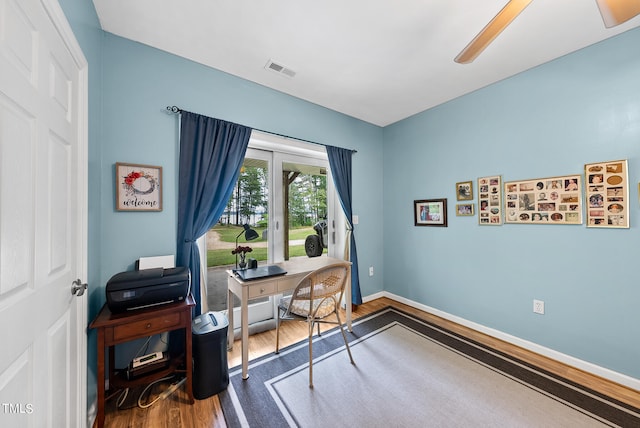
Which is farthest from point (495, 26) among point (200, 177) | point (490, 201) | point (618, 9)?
point (200, 177)

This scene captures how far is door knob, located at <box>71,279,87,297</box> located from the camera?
1.22 meters

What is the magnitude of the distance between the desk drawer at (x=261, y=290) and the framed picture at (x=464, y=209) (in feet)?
7.42

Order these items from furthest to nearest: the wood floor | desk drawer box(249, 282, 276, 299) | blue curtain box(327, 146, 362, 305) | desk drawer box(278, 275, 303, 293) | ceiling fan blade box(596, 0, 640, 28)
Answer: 1. blue curtain box(327, 146, 362, 305)
2. desk drawer box(278, 275, 303, 293)
3. desk drawer box(249, 282, 276, 299)
4. the wood floor
5. ceiling fan blade box(596, 0, 640, 28)

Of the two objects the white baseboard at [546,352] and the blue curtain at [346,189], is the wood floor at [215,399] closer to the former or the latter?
the white baseboard at [546,352]

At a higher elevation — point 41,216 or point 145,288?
point 41,216

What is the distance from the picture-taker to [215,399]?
1662 millimetres

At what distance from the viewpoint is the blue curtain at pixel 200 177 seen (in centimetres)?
202

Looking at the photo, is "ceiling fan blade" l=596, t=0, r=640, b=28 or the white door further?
"ceiling fan blade" l=596, t=0, r=640, b=28

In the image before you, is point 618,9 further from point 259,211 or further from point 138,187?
point 138,187

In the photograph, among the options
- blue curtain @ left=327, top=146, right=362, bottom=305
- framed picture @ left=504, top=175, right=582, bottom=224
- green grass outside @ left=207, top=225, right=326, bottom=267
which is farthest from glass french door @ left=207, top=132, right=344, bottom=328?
framed picture @ left=504, top=175, right=582, bottom=224

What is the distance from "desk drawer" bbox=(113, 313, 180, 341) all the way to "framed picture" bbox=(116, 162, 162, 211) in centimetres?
87

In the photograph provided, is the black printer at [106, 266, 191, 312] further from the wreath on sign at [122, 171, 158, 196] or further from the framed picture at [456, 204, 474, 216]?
the framed picture at [456, 204, 474, 216]

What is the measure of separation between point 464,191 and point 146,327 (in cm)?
320

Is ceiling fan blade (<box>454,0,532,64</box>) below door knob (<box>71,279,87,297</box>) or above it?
above
